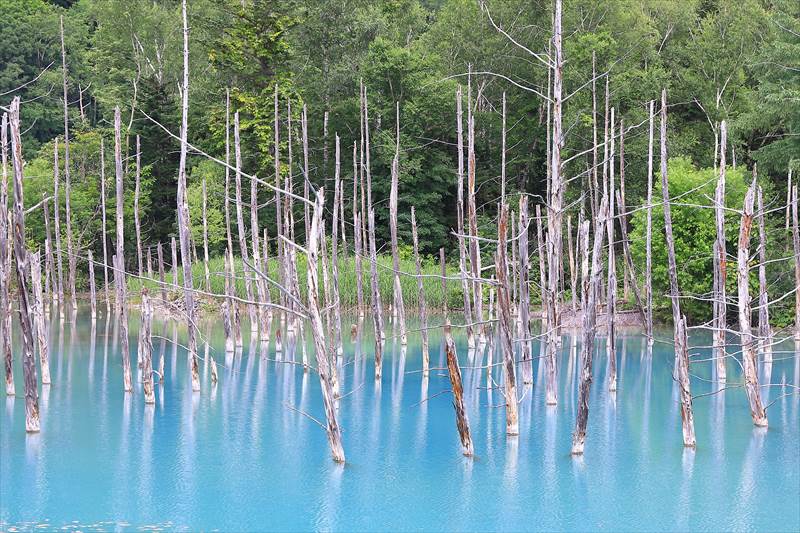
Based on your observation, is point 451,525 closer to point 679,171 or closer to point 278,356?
point 278,356

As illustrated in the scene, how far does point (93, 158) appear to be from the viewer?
40375mm

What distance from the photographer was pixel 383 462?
14266mm

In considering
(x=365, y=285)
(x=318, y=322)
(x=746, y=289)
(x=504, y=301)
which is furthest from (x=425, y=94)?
(x=318, y=322)

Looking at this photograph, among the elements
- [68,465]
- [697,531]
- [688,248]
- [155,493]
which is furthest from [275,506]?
[688,248]

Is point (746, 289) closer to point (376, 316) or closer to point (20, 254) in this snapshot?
point (376, 316)

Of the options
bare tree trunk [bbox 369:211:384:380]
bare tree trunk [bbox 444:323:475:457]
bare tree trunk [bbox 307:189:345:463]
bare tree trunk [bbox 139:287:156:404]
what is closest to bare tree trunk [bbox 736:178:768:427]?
bare tree trunk [bbox 444:323:475:457]

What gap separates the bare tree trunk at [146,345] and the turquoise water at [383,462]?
284mm

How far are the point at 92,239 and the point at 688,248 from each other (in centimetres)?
2330

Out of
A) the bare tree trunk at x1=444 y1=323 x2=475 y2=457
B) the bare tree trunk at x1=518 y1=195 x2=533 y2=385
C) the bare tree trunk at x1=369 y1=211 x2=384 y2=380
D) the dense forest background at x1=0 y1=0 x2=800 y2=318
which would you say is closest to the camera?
the bare tree trunk at x1=444 y1=323 x2=475 y2=457

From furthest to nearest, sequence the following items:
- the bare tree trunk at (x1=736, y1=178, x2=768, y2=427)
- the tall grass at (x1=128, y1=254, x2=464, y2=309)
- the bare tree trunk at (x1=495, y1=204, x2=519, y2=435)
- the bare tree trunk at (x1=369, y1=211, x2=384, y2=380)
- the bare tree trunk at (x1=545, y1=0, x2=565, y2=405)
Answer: the tall grass at (x1=128, y1=254, x2=464, y2=309), the bare tree trunk at (x1=369, y1=211, x2=384, y2=380), the bare tree trunk at (x1=736, y1=178, x2=768, y2=427), the bare tree trunk at (x1=545, y1=0, x2=565, y2=405), the bare tree trunk at (x1=495, y1=204, x2=519, y2=435)

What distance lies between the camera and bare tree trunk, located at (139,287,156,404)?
16.9 m

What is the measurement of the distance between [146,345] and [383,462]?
5.07 metres

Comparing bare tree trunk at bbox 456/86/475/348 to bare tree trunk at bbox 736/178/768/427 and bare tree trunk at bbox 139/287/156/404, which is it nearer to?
bare tree trunk at bbox 736/178/768/427

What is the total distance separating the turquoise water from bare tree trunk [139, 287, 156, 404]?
28 centimetres
